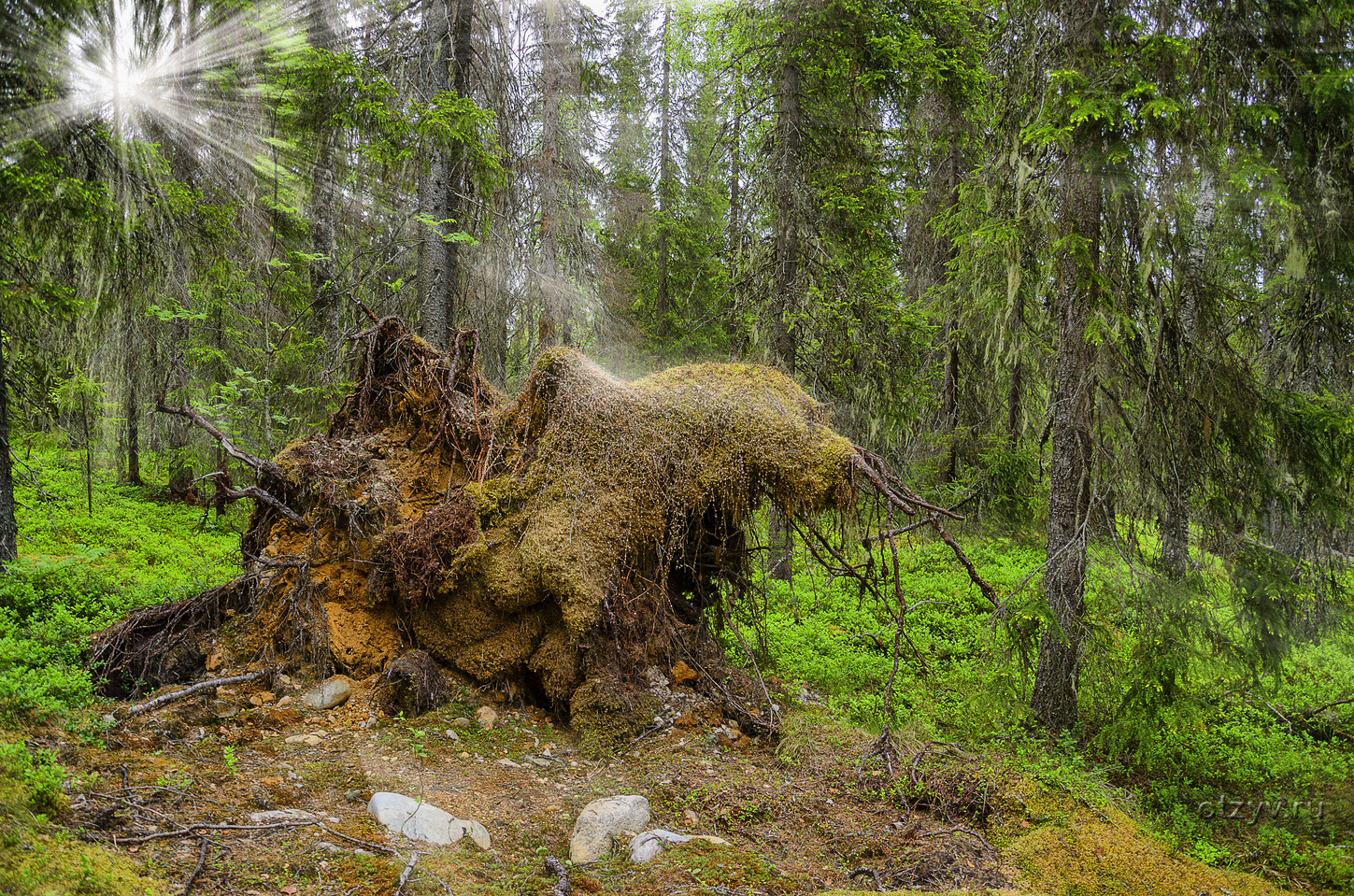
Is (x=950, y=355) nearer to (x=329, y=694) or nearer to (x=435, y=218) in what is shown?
(x=435, y=218)

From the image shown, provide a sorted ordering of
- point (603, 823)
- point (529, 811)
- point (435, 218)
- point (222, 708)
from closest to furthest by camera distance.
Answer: point (603, 823) → point (529, 811) → point (222, 708) → point (435, 218)

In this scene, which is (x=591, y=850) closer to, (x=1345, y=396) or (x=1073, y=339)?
(x=1073, y=339)

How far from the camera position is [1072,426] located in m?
6.61

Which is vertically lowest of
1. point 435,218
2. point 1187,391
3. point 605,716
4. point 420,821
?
point 605,716

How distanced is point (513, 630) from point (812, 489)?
2.69m

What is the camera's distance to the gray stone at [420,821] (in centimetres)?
357

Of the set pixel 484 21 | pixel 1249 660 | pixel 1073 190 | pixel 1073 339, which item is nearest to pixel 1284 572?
pixel 1249 660

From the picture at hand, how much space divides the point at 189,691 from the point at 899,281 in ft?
36.1

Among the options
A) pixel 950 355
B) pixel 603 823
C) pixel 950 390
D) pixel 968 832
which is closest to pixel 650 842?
pixel 603 823

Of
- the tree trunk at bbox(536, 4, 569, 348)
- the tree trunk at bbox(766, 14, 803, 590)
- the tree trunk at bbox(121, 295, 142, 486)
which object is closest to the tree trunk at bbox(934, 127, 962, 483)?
the tree trunk at bbox(766, 14, 803, 590)

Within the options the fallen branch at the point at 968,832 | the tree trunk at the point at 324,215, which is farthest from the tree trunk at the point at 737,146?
the fallen branch at the point at 968,832

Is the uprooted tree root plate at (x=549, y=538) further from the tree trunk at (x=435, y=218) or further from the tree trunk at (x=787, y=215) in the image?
the tree trunk at (x=787, y=215)

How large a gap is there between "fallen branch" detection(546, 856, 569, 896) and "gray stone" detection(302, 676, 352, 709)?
237cm

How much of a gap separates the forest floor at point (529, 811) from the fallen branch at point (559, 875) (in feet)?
0.13
